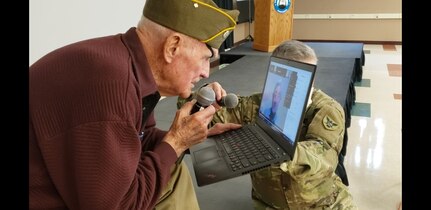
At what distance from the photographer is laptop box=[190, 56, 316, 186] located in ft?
3.30

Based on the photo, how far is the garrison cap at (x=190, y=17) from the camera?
906mm

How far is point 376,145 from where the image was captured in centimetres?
291

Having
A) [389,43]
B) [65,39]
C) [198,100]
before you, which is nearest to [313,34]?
[389,43]

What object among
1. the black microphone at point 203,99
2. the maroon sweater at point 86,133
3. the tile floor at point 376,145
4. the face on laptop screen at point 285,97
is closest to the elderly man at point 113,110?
the maroon sweater at point 86,133

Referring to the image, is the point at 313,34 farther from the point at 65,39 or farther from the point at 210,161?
the point at 210,161

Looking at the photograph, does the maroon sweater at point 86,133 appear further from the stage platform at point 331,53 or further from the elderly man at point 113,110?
the stage platform at point 331,53

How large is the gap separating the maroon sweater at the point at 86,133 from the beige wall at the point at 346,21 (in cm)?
700

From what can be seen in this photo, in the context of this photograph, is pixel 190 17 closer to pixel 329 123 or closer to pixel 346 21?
pixel 329 123

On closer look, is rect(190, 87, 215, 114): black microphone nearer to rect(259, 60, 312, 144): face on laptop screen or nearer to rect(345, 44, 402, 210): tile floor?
rect(259, 60, 312, 144): face on laptop screen

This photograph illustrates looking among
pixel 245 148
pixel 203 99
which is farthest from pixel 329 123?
pixel 203 99

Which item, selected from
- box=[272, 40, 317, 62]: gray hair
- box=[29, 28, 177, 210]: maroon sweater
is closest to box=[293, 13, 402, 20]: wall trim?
box=[272, 40, 317, 62]: gray hair

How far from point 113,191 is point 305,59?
3.07ft

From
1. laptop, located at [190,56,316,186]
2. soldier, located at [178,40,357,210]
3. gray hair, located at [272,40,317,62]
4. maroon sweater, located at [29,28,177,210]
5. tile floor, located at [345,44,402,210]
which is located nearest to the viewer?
maroon sweater, located at [29,28,177,210]

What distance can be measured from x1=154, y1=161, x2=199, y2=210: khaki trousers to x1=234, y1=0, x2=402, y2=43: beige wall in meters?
6.78
